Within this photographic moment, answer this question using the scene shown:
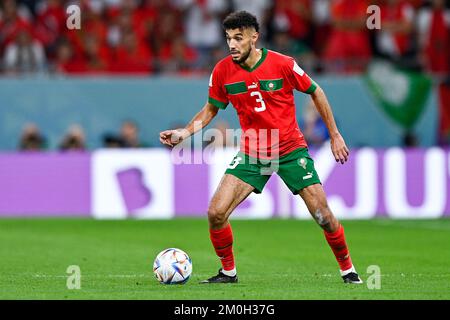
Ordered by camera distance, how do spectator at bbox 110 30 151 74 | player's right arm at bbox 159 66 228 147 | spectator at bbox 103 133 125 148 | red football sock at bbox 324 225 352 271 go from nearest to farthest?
red football sock at bbox 324 225 352 271 < player's right arm at bbox 159 66 228 147 < spectator at bbox 103 133 125 148 < spectator at bbox 110 30 151 74

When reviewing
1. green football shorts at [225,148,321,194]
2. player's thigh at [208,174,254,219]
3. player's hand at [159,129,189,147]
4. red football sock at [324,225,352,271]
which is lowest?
red football sock at [324,225,352,271]

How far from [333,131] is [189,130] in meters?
1.33

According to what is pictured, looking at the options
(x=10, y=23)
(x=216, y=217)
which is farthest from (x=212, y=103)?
(x=10, y=23)

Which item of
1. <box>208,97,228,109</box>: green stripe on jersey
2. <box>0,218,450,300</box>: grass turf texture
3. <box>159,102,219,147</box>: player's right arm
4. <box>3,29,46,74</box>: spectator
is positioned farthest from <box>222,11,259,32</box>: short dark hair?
<box>3,29,46,74</box>: spectator

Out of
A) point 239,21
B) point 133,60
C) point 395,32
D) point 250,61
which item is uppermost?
point 395,32

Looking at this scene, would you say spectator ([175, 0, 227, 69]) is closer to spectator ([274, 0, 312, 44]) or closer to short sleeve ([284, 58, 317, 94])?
spectator ([274, 0, 312, 44])

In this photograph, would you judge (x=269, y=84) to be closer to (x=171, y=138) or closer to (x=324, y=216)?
(x=171, y=138)

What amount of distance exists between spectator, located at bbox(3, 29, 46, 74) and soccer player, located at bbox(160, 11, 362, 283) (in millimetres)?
10841

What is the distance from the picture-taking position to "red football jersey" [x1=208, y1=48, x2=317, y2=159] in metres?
10.5

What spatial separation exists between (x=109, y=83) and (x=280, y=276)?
10.5 metres

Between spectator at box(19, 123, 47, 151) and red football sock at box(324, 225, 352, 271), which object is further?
spectator at box(19, 123, 47, 151)

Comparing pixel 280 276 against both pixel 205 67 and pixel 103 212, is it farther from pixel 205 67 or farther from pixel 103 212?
pixel 205 67

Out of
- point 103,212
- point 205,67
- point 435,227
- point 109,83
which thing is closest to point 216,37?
point 205,67

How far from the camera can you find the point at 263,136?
10.5 metres
